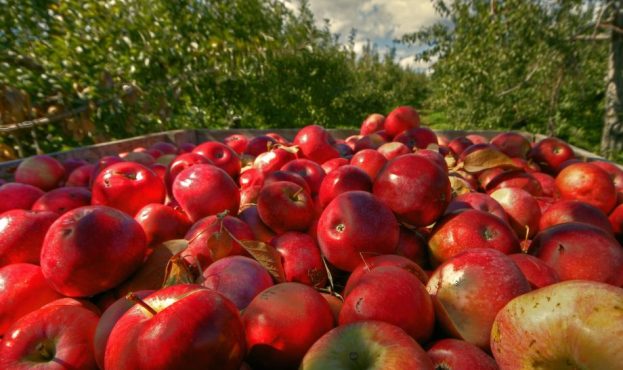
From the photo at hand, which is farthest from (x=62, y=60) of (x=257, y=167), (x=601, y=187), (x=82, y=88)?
(x=601, y=187)

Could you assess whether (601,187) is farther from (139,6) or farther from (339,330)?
(139,6)

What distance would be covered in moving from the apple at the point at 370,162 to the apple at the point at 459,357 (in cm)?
130

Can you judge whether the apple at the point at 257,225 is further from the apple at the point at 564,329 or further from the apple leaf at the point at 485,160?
the apple leaf at the point at 485,160

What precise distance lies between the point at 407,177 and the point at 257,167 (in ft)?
3.95

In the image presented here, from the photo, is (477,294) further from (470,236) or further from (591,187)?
(591,187)

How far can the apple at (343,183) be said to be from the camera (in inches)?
68.6

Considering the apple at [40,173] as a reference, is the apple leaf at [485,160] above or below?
below

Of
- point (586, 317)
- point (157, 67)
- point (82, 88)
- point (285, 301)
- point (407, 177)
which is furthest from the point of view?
point (157, 67)

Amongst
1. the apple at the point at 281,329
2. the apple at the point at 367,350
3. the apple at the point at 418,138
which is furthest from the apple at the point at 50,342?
the apple at the point at 418,138

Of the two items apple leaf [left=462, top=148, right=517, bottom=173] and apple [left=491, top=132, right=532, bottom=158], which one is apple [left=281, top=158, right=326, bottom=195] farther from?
apple [left=491, top=132, right=532, bottom=158]

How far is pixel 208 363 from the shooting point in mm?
829

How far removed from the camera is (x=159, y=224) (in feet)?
5.40

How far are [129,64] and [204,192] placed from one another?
4.25 metres

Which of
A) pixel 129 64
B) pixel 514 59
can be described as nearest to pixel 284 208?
pixel 129 64
